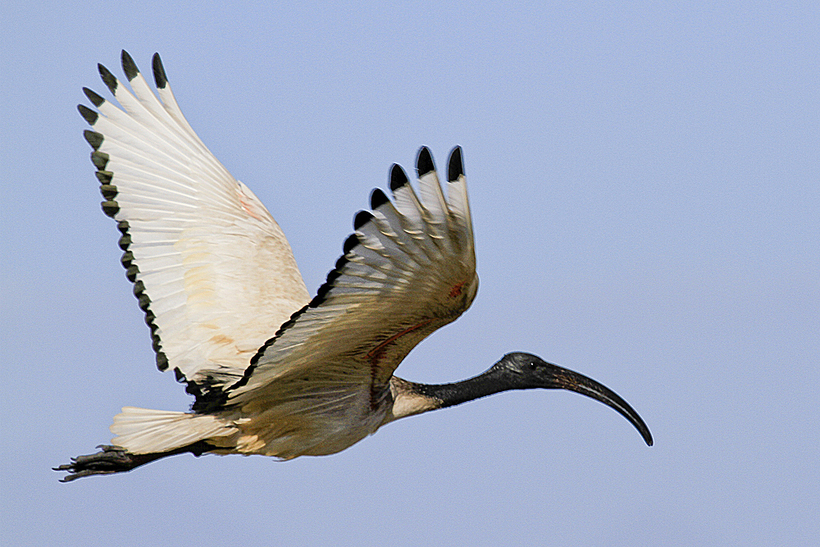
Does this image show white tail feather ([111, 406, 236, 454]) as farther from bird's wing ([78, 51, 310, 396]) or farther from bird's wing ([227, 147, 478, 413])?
bird's wing ([227, 147, 478, 413])

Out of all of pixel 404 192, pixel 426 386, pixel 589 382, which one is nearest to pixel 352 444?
pixel 426 386

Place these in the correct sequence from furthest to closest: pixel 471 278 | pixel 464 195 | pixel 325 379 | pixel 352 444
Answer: pixel 352 444
pixel 325 379
pixel 471 278
pixel 464 195

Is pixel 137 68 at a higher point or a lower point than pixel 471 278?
higher

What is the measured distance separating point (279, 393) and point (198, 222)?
7.00ft

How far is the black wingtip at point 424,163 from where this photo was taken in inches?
174

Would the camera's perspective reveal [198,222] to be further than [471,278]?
Yes

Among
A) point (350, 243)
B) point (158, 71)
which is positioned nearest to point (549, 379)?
point (350, 243)

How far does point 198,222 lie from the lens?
27.0 ft

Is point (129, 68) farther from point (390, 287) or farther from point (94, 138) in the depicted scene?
point (390, 287)

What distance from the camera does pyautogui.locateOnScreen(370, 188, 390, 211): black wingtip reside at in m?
4.54

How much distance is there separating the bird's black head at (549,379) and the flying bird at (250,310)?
0.01 metres

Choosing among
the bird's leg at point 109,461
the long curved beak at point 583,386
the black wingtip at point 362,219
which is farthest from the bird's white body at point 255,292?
the long curved beak at point 583,386

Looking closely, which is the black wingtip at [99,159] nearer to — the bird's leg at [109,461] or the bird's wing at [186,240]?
the bird's wing at [186,240]

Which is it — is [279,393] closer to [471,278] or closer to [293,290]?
[293,290]
